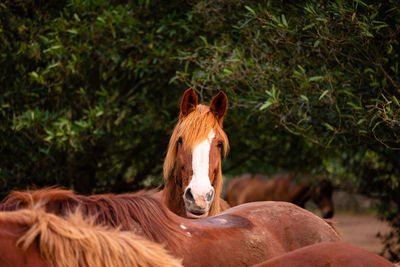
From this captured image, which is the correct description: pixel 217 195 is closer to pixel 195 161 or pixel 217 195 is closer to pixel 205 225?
pixel 195 161

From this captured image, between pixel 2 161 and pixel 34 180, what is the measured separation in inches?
22.3

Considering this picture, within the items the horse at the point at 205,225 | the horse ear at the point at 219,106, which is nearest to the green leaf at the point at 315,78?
the horse ear at the point at 219,106

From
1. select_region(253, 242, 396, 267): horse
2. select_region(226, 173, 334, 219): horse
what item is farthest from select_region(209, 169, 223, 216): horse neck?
select_region(226, 173, 334, 219): horse

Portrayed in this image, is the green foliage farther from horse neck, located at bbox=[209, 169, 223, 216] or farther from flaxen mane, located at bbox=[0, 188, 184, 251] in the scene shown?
flaxen mane, located at bbox=[0, 188, 184, 251]

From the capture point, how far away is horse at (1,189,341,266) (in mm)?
2184

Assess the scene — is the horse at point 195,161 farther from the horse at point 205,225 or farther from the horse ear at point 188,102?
the horse at point 205,225

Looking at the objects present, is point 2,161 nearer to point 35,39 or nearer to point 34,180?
point 34,180

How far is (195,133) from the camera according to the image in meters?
3.91

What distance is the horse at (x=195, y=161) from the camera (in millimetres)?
3579

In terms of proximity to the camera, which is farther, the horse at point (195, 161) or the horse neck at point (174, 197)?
the horse neck at point (174, 197)

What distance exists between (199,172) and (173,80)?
80.4 inches

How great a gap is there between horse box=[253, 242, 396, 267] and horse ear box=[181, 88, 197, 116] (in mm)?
2421

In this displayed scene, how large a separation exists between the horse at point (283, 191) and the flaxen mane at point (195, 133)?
794 cm

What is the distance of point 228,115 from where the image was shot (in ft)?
21.2
